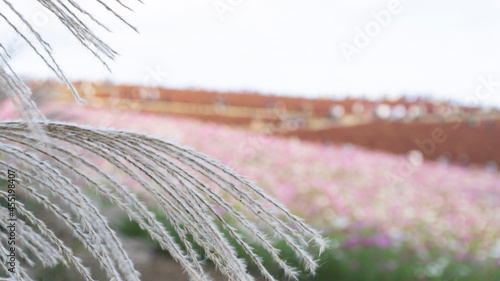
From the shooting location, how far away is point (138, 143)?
0.73m

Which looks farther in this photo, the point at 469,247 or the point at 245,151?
the point at 245,151

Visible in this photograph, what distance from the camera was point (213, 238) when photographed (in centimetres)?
75

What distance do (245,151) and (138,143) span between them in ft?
19.1

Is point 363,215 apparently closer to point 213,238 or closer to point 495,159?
point 213,238

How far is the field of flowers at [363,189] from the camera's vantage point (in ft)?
14.0

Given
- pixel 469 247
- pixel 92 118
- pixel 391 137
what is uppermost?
pixel 92 118

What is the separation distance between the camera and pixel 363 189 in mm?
5781

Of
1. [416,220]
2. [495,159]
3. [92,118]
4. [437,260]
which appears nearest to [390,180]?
[416,220]

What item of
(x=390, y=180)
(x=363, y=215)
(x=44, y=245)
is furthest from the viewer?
(x=390, y=180)

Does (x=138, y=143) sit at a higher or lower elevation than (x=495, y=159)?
higher

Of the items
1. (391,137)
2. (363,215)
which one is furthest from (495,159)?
(363,215)

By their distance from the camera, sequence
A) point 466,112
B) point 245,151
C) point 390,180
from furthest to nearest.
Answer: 1. point 466,112
2. point 245,151
3. point 390,180

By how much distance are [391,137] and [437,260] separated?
6.10 metres

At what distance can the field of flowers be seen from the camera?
4.26 metres
